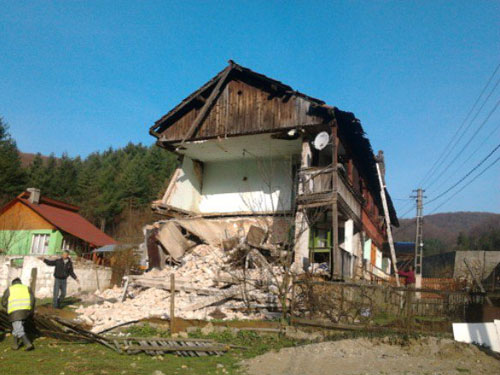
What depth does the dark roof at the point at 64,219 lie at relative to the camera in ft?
113

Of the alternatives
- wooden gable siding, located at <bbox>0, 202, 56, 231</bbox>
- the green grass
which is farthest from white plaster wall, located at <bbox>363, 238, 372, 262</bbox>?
wooden gable siding, located at <bbox>0, 202, 56, 231</bbox>

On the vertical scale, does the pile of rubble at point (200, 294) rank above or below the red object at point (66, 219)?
below

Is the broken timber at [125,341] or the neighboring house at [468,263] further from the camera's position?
the neighboring house at [468,263]

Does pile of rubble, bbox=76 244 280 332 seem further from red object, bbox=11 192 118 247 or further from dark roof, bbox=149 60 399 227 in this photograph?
red object, bbox=11 192 118 247

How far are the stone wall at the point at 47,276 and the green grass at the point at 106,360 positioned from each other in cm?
1085

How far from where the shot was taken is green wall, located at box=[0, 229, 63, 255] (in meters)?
33.8

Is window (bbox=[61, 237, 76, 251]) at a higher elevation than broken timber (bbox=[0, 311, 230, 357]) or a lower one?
higher

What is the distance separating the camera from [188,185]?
2195 centimetres

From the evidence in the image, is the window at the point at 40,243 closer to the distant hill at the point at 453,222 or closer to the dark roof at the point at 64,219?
the dark roof at the point at 64,219

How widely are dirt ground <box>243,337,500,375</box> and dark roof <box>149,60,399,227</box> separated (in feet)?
32.4

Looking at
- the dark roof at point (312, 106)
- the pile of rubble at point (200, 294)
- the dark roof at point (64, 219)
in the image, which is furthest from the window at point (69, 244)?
the pile of rubble at point (200, 294)

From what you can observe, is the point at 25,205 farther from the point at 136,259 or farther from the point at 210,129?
the point at 210,129

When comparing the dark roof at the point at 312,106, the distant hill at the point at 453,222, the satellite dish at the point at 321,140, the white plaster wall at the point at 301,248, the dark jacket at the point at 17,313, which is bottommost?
the dark jacket at the point at 17,313

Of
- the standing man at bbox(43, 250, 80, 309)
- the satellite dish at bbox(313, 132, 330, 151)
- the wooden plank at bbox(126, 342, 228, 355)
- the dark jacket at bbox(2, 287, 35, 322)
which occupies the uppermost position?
the satellite dish at bbox(313, 132, 330, 151)
